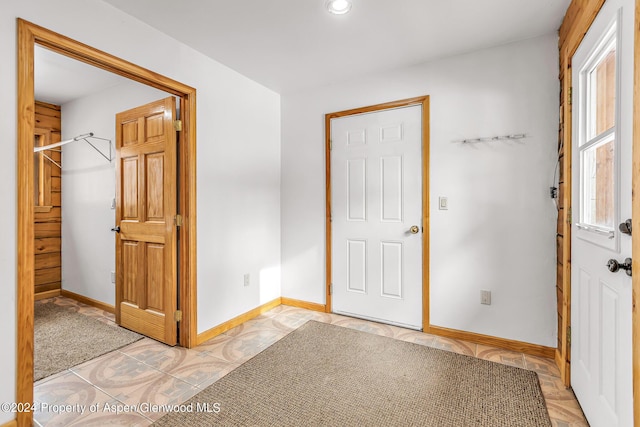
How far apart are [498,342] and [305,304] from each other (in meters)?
1.85

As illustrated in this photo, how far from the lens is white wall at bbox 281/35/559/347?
229cm

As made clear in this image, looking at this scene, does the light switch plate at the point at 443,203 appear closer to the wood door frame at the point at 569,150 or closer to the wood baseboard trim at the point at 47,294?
the wood door frame at the point at 569,150

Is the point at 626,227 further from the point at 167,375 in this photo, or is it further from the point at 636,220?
the point at 167,375

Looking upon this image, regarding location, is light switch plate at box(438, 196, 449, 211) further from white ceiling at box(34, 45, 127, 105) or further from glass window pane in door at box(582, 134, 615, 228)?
white ceiling at box(34, 45, 127, 105)

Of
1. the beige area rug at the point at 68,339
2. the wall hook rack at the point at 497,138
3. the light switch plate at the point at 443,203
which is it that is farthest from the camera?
the light switch plate at the point at 443,203

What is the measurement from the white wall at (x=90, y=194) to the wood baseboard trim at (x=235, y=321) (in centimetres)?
143

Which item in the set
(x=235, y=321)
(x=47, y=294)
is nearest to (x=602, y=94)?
(x=235, y=321)

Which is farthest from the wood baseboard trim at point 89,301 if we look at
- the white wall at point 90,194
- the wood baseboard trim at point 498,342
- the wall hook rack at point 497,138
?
the wall hook rack at point 497,138

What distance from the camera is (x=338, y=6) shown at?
1919mm

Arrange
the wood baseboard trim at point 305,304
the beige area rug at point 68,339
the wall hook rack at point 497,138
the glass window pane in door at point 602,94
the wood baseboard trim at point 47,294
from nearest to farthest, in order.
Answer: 1. the glass window pane in door at point 602,94
2. the beige area rug at point 68,339
3. the wall hook rack at point 497,138
4. the wood baseboard trim at point 305,304
5. the wood baseboard trim at point 47,294

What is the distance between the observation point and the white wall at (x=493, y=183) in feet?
7.51

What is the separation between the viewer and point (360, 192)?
3.06 meters

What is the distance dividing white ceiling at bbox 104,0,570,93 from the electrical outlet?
1997 mm

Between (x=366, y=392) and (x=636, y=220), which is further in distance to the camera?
(x=366, y=392)
